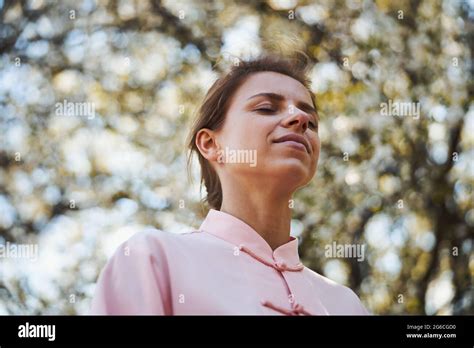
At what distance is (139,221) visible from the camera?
105 inches

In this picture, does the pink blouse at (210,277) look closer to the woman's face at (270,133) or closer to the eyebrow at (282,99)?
the woman's face at (270,133)

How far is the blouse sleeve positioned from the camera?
79.3 inches

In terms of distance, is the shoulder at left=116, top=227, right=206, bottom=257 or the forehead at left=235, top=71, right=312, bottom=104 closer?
the shoulder at left=116, top=227, right=206, bottom=257

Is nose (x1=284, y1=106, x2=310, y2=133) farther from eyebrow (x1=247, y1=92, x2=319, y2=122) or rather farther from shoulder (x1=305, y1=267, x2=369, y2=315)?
shoulder (x1=305, y1=267, x2=369, y2=315)

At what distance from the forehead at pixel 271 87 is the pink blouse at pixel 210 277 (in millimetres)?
310

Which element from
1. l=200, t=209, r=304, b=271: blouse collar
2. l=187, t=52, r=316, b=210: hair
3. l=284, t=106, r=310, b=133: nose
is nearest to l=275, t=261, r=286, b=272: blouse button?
l=200, t=209, r=304, b=271: blouse collar

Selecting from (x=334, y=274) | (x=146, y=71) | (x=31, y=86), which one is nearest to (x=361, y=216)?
(x=334, y=274)

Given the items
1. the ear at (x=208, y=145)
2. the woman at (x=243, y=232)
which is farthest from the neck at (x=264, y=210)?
the ear at (x=208, y=145)

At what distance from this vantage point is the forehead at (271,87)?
90.2 inches

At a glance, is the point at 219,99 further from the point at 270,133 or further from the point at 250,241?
the point at 250,241
